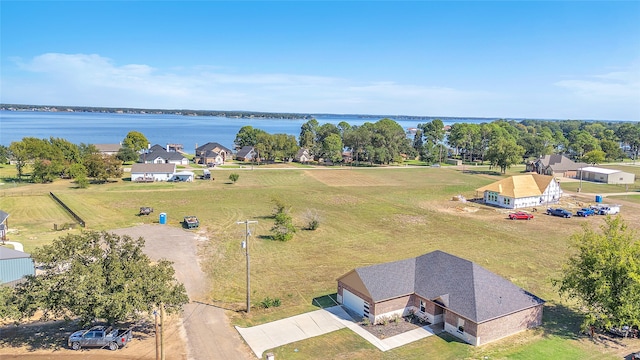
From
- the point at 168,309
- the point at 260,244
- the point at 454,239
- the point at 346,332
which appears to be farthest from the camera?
the point at 454,239

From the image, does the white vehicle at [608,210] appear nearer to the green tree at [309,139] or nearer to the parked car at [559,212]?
the parked car at [559,212]

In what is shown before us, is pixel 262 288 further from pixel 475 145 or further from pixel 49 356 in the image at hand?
pixel 475 145

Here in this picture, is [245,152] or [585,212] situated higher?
[245,152]

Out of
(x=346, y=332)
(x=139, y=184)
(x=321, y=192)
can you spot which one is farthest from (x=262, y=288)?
(x=139, y=184)

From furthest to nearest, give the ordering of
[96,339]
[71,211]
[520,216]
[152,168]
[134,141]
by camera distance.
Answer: [134,141]
[152,168]
[520,216]
[71,211]
[96,339]

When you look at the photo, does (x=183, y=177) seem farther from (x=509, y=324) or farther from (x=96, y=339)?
(x=509, y=324)

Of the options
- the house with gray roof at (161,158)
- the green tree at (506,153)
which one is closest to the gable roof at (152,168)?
the house with gray roof at (161,158)

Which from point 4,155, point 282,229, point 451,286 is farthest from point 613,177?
point 4,155
